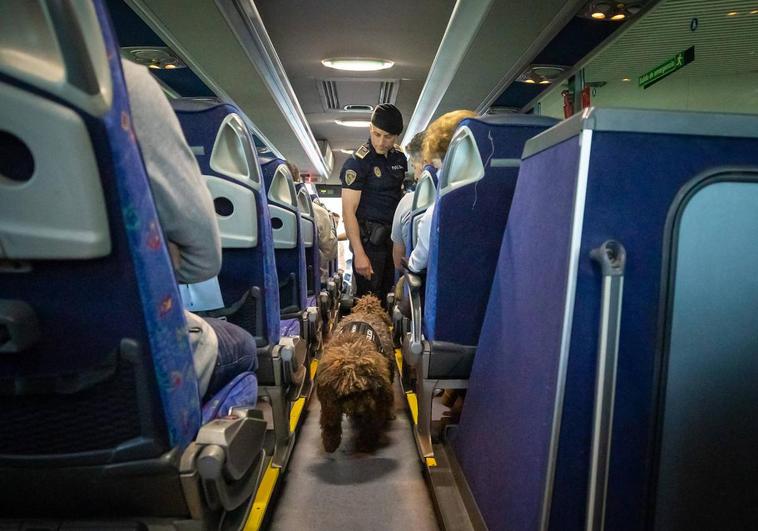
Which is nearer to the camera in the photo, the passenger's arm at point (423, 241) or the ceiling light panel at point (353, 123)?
the passenger's arm at point (423, 241)

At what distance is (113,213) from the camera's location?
715 mm

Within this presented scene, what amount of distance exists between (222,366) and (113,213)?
25.3 inches

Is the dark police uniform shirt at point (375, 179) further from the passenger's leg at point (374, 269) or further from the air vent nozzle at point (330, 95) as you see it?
the air vent nozzle at point (330, 95)

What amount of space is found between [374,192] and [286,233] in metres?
1.41

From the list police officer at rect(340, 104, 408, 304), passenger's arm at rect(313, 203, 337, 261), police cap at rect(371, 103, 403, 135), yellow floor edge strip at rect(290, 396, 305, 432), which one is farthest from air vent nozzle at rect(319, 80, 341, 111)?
yellow floor edge strip at rect(290, 396, 305, 432)

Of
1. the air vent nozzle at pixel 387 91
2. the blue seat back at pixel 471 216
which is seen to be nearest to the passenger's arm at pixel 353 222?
the blue seat back at pixel 471 216

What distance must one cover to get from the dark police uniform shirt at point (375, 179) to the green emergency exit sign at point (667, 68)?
2.31m

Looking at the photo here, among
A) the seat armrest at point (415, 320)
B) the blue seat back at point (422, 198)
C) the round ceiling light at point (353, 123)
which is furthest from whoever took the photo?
the round ceiling light at point (353, 123)

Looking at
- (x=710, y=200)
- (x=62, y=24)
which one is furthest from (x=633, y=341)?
(x=62, y=24)

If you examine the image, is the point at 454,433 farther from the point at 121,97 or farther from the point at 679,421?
the point at 121,97

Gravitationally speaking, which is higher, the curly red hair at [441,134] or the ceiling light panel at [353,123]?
the ceiling light panel at [353,123]

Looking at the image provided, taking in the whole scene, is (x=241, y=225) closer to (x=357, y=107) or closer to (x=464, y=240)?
(x=464, y=240)

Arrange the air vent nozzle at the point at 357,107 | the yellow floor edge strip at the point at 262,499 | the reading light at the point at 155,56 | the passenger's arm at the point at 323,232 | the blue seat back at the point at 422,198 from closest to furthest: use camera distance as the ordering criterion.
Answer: the yellow floor edge strip at the point at 262,499
the blue seat back at the point at 422,198
the reading light at the point at 155,56
the passenger's arm at the point at 323,232
the air vent nozzle at the point at 357,107

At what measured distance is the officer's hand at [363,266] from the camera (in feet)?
12.4
